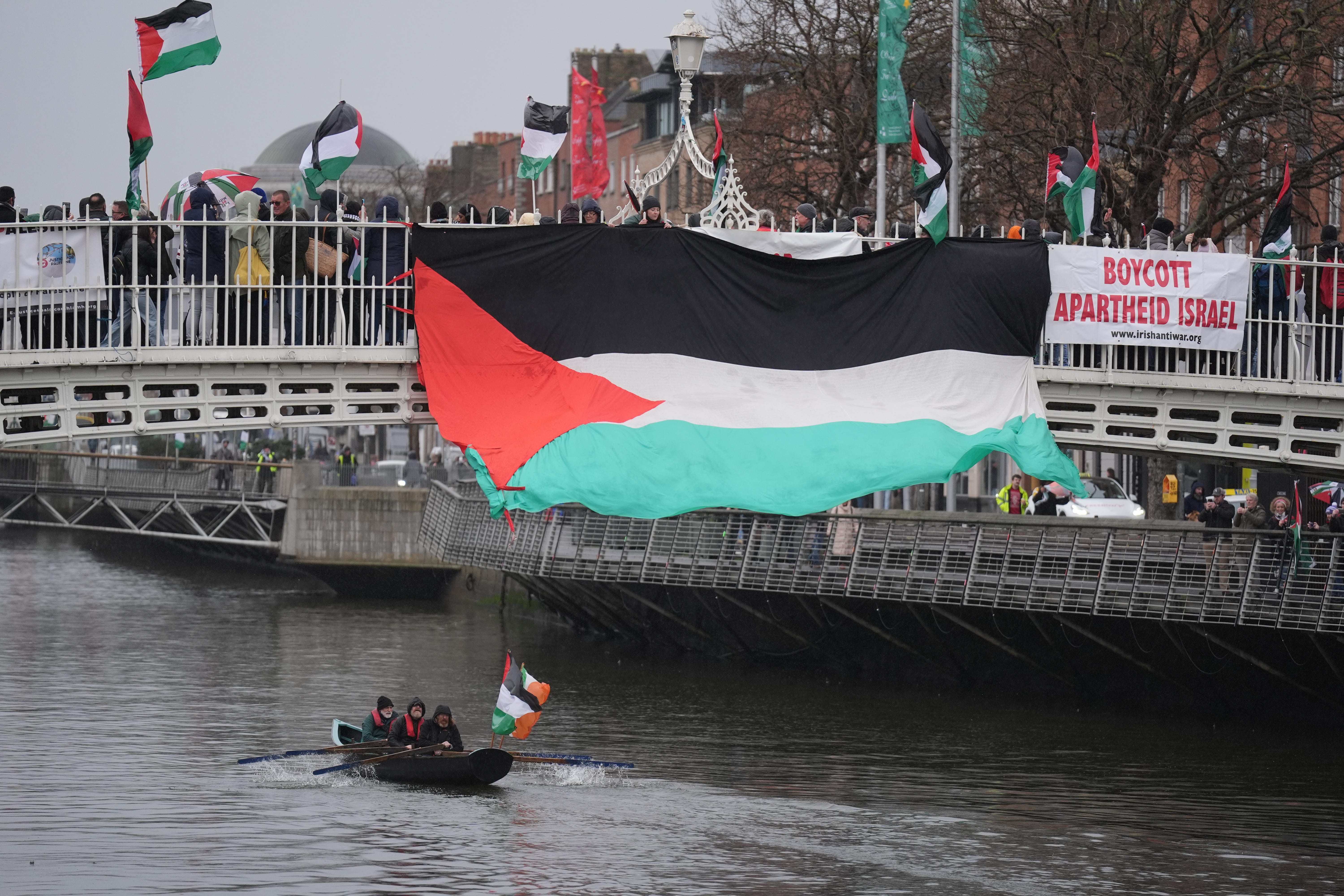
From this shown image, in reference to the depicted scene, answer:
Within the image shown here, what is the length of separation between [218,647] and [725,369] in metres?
28.1

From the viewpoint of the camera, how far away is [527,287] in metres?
26.6

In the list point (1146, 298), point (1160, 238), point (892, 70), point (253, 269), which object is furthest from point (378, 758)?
point (892, 70)

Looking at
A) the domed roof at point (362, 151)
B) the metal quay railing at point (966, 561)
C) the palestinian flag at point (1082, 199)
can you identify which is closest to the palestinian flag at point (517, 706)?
the palestinian flag at point (1082, 199)

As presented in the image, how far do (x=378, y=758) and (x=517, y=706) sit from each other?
290 cm

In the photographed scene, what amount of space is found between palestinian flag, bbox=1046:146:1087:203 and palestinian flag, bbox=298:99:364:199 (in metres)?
9.75

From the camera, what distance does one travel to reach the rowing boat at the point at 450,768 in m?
31.1

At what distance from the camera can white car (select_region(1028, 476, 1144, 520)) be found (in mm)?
49062

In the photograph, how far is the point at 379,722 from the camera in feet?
108

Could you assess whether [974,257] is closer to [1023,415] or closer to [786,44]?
[1023,415]

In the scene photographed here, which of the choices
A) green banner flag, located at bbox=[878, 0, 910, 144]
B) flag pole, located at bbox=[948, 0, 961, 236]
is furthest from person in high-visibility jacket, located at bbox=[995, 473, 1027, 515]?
green banner flag, located at bbox=[878, 0, 910, 144]

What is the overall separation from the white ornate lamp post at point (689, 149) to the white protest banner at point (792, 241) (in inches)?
27.4

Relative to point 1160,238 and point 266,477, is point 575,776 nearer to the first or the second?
point 1160,238

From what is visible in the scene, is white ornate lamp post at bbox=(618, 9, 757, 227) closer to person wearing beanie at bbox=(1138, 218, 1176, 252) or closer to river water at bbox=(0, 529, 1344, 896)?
person wearing beanie at bbox=(1138, 218, 1176, 252)

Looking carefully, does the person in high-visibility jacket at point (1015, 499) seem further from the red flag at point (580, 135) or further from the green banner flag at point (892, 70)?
the red flag at point (580, 135)
